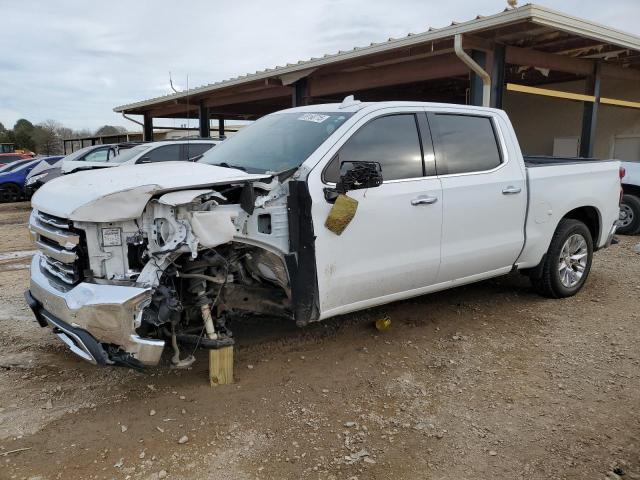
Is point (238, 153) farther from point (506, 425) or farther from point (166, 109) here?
point (166, 109)

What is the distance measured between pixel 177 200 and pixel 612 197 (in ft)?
16.2

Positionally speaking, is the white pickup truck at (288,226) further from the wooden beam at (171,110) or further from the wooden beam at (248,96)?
the wooden beam at (171,110)

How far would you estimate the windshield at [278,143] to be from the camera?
3906mm

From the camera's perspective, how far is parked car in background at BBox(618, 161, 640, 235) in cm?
921

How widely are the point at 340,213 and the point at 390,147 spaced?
84cm

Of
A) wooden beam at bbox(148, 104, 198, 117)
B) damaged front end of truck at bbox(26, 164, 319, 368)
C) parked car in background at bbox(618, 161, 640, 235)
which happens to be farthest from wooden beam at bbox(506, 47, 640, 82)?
wooden beam at bbox(148, 104, 198, 117)

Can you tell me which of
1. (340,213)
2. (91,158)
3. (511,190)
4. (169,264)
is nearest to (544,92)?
(511,190)

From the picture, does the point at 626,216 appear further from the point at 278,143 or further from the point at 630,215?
the point at 278,143

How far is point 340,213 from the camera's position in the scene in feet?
12.0

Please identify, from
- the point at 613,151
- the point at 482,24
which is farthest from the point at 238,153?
the point at 613,151

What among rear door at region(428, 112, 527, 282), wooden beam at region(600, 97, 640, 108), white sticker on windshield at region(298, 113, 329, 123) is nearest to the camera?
white sticker on windshield at region(298, 113, 329, 123)

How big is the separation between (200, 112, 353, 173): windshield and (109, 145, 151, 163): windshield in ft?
22.7

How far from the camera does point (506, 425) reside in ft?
10.6

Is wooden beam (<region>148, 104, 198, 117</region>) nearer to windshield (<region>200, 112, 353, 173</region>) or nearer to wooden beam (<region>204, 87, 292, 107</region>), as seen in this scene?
wooden beam (<region>204, 87, 292, 107</region>)
